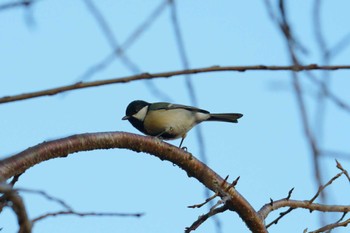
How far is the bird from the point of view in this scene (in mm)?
5793

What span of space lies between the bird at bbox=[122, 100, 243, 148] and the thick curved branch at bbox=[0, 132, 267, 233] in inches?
93.1

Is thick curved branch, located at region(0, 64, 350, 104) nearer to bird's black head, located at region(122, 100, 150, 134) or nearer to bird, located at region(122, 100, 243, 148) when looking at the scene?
bird, located at region(122, 100, 243, 148)

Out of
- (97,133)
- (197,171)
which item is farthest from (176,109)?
(97,133)

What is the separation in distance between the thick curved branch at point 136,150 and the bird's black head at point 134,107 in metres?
2.91

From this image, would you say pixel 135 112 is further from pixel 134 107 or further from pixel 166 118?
pixel 166 118

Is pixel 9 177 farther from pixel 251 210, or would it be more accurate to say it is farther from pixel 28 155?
pixel 251 210

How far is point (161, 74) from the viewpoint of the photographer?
1.46 meters

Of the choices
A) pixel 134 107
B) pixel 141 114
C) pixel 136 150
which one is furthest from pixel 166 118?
pixel 136 150

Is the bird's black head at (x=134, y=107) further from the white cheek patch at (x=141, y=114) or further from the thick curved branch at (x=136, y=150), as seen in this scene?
the thick curved branch at (x=136, y=150)

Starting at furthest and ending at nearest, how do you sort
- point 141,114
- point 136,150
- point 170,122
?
point 141,114, point 170,122, point 136,150

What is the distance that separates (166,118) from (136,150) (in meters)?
2.76

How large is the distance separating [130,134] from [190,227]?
20.2 inches

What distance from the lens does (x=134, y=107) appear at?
618 cm

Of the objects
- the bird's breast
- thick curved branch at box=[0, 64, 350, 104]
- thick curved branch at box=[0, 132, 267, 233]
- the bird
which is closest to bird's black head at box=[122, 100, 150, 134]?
the bird
